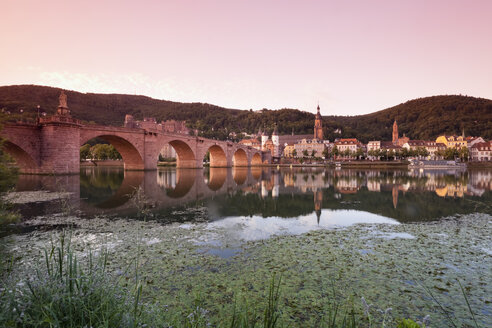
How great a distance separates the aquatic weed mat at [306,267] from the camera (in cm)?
419

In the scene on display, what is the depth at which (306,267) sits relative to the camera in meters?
5.73

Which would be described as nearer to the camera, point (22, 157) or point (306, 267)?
point (306, 267)

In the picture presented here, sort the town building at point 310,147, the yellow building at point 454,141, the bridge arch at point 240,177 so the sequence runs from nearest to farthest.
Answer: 1. the bridge arch at point 240,177
2. the yellow building at point 454,141
3. the town building at point 310,147

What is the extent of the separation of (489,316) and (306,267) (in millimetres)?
2809

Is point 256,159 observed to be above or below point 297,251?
above

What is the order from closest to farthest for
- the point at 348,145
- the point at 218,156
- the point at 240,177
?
the point at 240,177 < the point at 218,156 < the point at 348,145

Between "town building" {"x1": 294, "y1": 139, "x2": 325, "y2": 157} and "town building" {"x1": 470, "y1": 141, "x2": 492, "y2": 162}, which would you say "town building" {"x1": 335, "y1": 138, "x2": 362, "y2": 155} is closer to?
"town building" {"x1": 294, "y1": 139, "x2": 325, "y2": 157}

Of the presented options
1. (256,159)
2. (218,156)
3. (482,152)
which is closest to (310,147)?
(256,159)

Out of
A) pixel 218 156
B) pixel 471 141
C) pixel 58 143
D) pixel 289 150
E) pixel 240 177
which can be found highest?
pixel 471 141

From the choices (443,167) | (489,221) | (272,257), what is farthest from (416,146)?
(272,257)

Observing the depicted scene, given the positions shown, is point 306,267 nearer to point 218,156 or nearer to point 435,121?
point 218,156

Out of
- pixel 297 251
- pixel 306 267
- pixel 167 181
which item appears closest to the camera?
pixel 306 267

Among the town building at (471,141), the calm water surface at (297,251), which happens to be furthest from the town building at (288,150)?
the calm water surface at (297,251)

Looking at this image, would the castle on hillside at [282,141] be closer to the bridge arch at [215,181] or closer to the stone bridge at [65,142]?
the stone bridge at [65,142]
